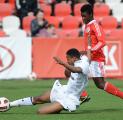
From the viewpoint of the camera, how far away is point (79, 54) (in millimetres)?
11188

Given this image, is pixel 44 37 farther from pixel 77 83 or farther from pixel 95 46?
pixel 77 83

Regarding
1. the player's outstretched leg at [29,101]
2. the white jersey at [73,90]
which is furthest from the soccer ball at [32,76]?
the white jersey at [73,90]

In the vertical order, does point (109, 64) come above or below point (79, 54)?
below

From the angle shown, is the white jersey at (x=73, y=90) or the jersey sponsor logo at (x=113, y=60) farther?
the jersey sponsor logo at (x=113, y=60)

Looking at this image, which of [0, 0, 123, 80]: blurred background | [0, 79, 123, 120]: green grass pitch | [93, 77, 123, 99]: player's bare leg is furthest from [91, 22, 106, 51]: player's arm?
[0, 0, 123, 80]: blurred background

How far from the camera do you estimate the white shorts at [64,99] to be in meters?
11.2

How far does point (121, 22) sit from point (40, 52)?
429 cm

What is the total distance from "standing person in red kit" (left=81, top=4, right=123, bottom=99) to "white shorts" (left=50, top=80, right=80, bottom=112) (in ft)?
3.39

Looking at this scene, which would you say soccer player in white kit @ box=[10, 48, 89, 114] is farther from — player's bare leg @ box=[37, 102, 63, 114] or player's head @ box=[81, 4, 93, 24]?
player's head @ box=[81, 4, 93, 24]

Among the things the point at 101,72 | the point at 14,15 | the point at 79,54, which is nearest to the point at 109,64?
the point at 14,15

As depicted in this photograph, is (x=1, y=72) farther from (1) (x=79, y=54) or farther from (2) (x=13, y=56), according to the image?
(1) (x=79, y=54)

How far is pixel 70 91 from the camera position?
37.2 feet

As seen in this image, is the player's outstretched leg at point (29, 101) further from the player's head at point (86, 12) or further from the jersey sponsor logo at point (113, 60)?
the jersey sponsor logo at point (113, 60)

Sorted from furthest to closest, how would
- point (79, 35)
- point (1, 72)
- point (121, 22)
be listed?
point (121, 22), point (79, 35), point (1, 72)
